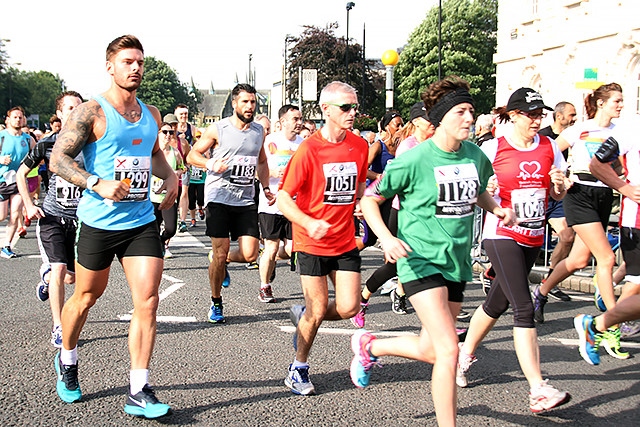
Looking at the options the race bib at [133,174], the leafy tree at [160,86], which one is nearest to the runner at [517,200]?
the race bib at [133,174]

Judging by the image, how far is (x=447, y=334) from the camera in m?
Result: 4.00

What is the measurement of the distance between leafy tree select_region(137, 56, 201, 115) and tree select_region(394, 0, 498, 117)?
6693 cm

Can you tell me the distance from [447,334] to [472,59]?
62630mm

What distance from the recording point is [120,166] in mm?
4672

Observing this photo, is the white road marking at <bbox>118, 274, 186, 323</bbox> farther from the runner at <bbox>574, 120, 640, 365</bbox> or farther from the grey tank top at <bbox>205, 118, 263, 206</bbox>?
the runner at <bbox>574, 120, 640, 365</bbox>

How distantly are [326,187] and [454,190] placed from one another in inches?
48.4

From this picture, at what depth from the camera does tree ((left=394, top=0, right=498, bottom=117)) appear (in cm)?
6344

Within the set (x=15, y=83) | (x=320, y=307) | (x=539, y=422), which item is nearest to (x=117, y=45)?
(x=320, y=307)

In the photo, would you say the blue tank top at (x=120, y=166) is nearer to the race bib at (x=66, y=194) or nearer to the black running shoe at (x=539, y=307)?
the race bib at (x=66, y=194)

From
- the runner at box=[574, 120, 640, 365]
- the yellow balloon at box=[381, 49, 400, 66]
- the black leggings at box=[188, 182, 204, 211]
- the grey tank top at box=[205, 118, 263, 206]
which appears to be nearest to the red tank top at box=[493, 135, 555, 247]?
the runner at box=[574, 120, 640, 365]

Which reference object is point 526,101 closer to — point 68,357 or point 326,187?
point 326,187

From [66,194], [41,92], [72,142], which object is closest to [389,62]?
[66,194]

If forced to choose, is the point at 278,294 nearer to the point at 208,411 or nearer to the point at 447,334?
the point at 208,411

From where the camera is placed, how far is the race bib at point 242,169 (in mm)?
7379
